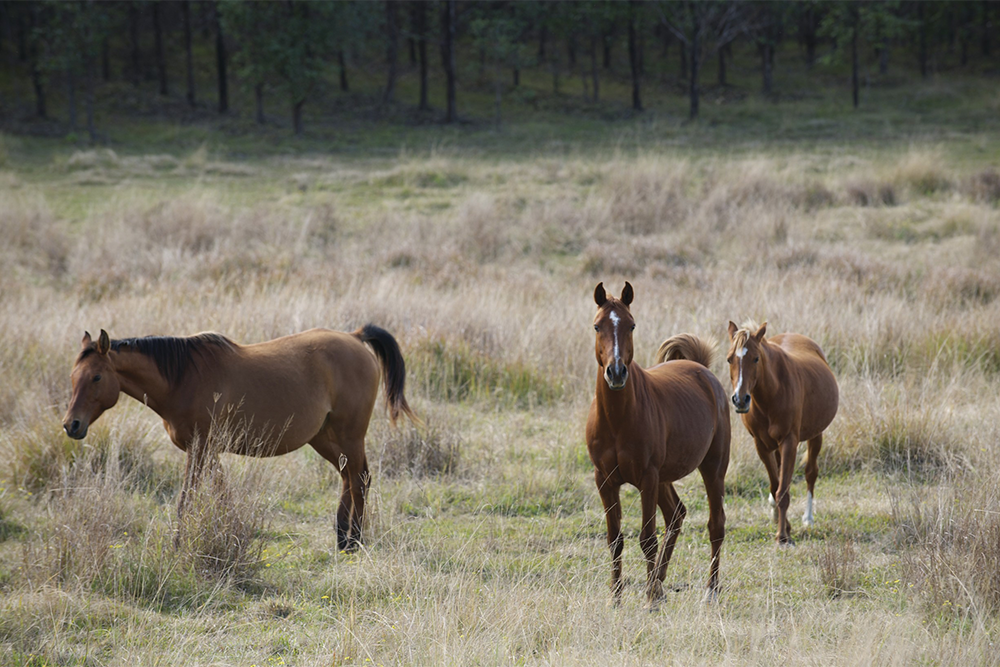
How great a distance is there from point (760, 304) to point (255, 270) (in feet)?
24.3

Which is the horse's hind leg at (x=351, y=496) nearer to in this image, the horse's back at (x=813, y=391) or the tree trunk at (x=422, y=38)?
the horse's back at (x=813, y=391)

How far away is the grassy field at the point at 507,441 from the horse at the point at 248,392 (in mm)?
348

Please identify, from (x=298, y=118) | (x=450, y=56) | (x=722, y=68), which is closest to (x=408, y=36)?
(x=450, y=56)

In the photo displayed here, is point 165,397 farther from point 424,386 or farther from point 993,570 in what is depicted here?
point 993,570

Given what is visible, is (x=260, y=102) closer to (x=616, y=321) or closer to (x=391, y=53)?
(x=391, y=53)

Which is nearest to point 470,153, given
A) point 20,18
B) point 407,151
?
point 407,151

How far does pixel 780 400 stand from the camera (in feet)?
16.5

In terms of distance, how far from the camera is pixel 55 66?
33.9 meters

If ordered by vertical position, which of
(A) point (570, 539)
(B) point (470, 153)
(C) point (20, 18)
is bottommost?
(A) point (570, 539)

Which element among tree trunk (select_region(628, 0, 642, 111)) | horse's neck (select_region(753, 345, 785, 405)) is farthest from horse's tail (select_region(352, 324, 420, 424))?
tree trunk (select_region(628, 0, 642, 111))

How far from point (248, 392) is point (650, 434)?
2.48m

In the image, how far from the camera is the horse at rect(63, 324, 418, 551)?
4598 mm

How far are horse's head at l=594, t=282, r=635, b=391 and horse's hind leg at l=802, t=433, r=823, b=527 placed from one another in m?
2.50

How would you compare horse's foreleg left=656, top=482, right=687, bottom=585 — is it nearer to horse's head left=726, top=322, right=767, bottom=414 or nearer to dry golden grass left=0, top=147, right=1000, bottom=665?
→ dry golden grass left=0, top=147, right=1000, bottom=665
